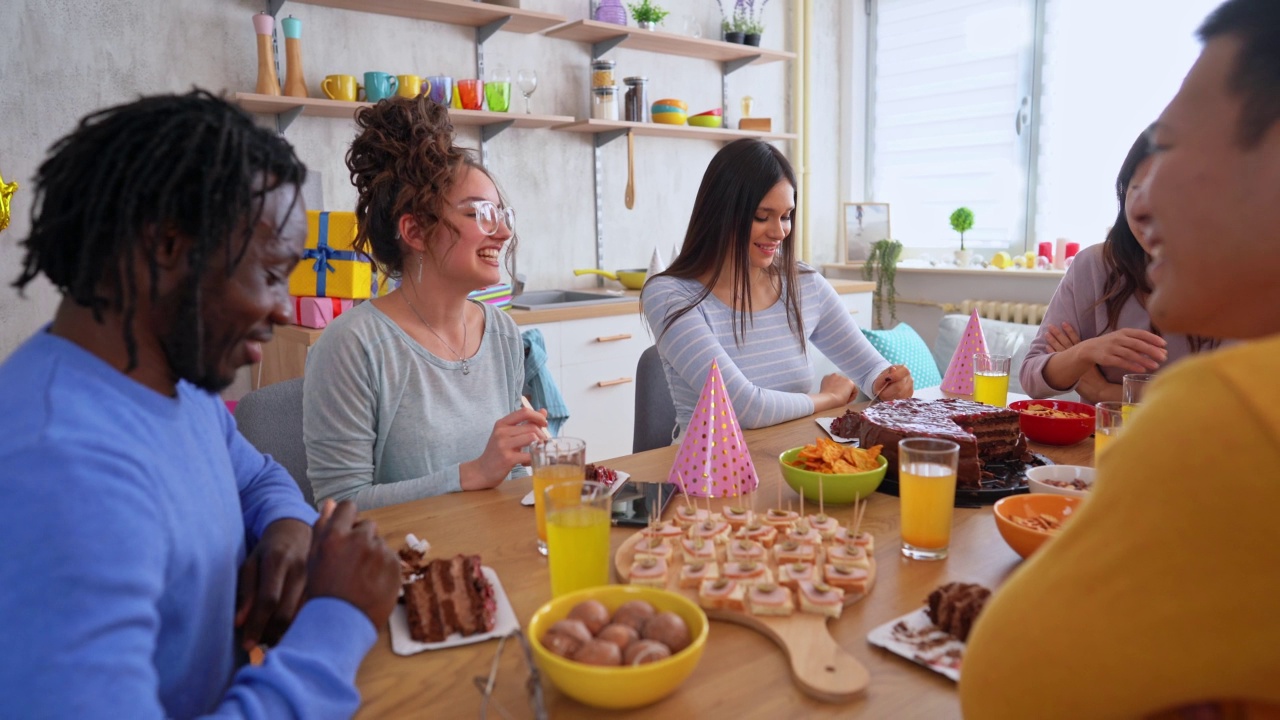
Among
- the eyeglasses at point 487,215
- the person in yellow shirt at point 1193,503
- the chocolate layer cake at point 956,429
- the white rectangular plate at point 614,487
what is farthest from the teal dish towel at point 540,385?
the person in yellow shirt at point 1193,503

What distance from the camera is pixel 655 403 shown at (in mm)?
2445

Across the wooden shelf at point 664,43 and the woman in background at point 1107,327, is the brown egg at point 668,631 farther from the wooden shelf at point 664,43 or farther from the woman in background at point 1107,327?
the wooden shelf at point 664,43

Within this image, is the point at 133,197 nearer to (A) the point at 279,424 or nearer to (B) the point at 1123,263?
(A) the point at 279,424

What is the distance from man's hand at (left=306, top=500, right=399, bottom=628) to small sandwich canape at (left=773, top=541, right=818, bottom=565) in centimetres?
49

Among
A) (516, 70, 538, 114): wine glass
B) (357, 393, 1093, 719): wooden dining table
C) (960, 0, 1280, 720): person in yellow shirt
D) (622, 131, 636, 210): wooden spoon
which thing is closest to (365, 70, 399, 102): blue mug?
(516, 70, 538, 114): wine glass

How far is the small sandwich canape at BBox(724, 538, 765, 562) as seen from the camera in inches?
43.6

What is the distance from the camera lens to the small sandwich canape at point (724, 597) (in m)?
1.01

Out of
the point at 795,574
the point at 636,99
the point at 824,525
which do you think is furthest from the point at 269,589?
the point at 636,99

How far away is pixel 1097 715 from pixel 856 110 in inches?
207

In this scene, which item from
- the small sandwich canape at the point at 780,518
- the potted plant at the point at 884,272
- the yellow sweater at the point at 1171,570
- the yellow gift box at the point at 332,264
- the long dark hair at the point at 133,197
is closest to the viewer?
the yellow sweater at the point at 1171,570

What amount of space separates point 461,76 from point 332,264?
144 cm

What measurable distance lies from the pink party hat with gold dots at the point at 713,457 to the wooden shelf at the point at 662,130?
2.90 meters

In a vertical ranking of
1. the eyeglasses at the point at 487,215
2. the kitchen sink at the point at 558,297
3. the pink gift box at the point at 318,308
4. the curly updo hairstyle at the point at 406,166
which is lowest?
the kitchen sink at the point at 558,297

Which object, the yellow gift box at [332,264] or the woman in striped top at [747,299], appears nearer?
the woman in striped top at [747,299]
